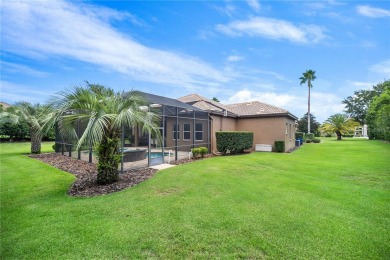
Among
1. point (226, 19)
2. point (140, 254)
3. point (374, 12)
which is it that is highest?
point (226, 19)

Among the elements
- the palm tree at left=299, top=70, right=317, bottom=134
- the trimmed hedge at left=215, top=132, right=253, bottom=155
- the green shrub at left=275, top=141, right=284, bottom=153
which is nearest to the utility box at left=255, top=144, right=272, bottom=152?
the green shrub at left=275, top=141, right=284, bottom=153

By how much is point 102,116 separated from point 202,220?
3.89 m

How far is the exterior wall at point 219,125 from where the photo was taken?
1527 centimetres

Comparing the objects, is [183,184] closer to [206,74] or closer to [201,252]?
[201,252]

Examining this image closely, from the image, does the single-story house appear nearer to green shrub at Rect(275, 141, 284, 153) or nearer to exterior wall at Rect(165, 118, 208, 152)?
exterior wall at Rect(165, 118, 208, 152)

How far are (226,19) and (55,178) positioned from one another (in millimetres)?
11879

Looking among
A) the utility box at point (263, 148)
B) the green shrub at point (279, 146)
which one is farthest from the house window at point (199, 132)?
the green shrub at point (279, 146)

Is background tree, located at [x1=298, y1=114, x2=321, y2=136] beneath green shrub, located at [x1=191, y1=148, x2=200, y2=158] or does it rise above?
above

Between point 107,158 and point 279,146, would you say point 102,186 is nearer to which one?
point 107,158

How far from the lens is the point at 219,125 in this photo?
52.6ft

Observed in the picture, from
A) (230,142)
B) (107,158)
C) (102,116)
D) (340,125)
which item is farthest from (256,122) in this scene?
(340,125)

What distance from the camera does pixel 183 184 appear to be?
6.57 metres

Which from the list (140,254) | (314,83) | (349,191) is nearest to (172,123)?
(349,191)

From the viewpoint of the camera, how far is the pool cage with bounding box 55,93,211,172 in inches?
406
